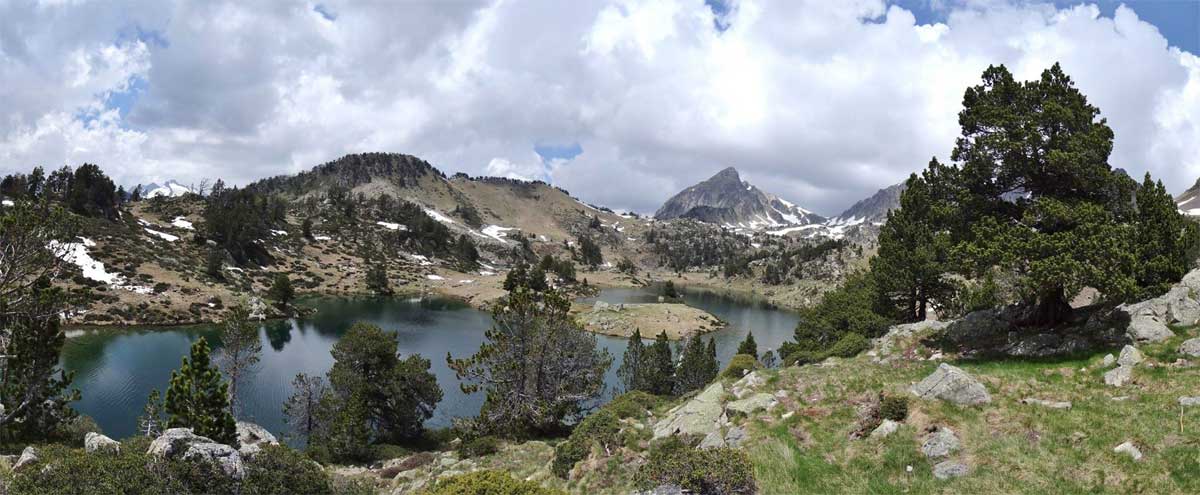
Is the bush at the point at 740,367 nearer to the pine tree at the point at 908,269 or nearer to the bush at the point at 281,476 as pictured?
the pine tree at the point at 908,269

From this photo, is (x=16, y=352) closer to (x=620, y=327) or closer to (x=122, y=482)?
(x=122, y=482)

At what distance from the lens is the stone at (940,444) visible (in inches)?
661

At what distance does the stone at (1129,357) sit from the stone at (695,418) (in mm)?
15136

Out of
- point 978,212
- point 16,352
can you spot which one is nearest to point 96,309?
point 16,352

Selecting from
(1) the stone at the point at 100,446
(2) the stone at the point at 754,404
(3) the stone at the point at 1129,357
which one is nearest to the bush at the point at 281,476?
(1) the stone at the point at 100,446

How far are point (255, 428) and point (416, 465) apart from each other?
14186mm

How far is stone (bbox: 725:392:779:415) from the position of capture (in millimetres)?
23766

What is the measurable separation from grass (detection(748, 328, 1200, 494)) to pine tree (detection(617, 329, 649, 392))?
3992 cm

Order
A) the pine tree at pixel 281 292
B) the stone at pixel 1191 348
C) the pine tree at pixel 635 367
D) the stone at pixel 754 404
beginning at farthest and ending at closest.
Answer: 1. the pine tree at pixel 281 292
2. the pine tree at pixel 635 367
3. the stone at pixel 754 404
4. the stone at pixel 1191 348

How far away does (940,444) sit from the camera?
1700 cm

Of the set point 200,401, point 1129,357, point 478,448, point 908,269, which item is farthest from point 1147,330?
point 200,401

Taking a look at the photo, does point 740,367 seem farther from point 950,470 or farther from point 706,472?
point 706,472

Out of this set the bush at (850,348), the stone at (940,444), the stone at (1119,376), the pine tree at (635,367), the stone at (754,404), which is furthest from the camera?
the pine tree at (635,367)

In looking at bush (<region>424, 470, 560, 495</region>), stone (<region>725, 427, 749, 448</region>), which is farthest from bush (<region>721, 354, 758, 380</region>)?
bush (<region>424, 470, 560, 495</region>)
